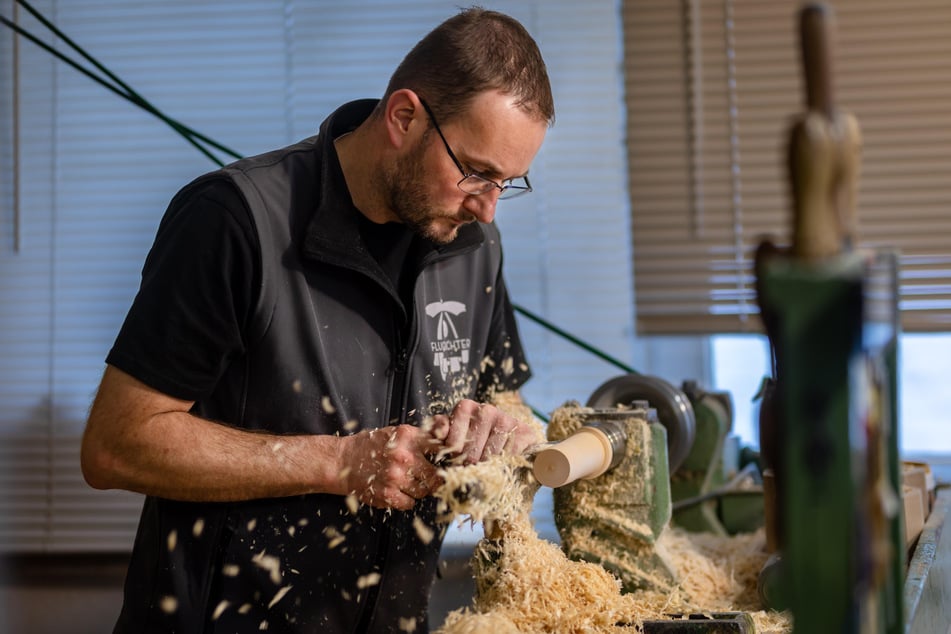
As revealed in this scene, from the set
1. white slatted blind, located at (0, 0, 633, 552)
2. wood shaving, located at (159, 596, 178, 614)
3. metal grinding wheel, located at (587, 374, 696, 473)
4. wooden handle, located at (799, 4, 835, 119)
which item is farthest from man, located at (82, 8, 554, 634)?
white slatted blind, located at (0, 0, 633, 552)

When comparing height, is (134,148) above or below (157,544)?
above

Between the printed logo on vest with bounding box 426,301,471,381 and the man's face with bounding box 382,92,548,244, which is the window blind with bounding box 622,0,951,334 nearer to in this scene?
the printed logo on vest with bounding box 426,301,471,381

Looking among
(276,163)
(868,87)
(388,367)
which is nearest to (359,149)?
(276,163)

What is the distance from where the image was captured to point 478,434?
1508mm

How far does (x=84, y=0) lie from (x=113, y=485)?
229 centimetres

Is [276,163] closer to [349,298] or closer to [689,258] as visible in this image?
[349,298]

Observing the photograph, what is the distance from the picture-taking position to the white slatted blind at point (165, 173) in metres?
3.19

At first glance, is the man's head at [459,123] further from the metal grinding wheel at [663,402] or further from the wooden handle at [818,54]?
the wooden handle at [818,54]

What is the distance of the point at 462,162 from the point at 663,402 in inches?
26.0

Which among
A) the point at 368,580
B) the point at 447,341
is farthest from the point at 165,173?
the point at 368,580

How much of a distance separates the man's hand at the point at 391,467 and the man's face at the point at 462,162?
446mm

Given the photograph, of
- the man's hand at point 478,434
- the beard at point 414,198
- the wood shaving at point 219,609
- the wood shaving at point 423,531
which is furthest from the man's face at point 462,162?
the wood shaving at point 219,609

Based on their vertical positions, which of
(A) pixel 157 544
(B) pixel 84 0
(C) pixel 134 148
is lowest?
(A) pixel 157 544

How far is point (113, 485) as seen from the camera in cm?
168
